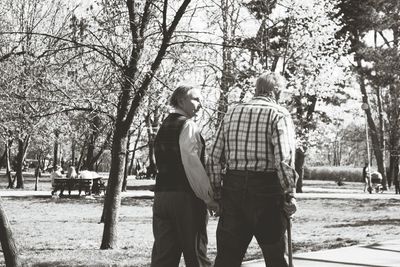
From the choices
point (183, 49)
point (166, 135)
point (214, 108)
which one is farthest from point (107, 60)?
point (166, 135)

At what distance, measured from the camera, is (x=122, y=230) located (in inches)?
556

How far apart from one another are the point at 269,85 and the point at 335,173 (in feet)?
218

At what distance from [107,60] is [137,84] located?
2.22 ft

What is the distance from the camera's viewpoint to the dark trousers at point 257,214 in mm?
4766

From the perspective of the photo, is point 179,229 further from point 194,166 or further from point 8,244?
point 8,244

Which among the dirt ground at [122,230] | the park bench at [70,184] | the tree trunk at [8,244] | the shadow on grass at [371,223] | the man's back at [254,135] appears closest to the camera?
the man's back at [254,135]

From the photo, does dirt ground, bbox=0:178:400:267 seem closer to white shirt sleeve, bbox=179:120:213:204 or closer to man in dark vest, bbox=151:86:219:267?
man in dark vest, bbox=151:86:219:267

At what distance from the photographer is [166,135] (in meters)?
5.23

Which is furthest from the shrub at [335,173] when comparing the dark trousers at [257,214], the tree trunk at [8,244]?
the dark trousers at [257,214]

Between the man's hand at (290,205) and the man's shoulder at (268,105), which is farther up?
the man's shoulder at (268,105)

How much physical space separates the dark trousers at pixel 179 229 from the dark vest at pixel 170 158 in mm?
66

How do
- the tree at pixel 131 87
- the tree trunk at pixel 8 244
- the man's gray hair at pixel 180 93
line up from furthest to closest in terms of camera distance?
the tree at pixel 131 87 → the tree trunk at pixel 8 244 → the man's gray hair at pixel 180 93

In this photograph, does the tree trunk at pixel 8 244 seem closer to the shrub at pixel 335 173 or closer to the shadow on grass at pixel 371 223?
the shadow on grass at pixel 371 223

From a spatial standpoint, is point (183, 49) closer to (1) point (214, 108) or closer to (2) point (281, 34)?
(1) point (214, 108)
